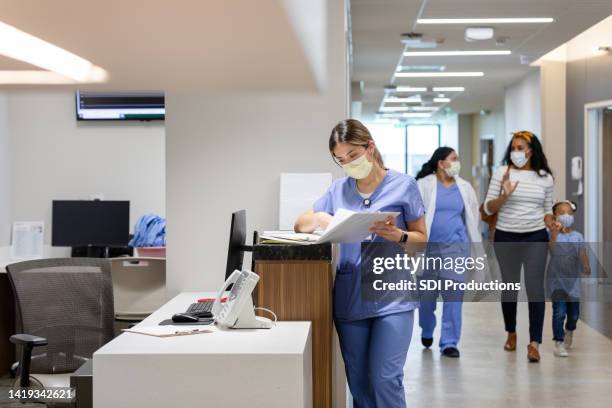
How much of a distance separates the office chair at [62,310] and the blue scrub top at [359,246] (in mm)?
1257

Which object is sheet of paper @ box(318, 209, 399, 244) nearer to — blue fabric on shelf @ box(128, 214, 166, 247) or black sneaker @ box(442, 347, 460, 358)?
black sneaker @ box(442, 347, 460, 358)

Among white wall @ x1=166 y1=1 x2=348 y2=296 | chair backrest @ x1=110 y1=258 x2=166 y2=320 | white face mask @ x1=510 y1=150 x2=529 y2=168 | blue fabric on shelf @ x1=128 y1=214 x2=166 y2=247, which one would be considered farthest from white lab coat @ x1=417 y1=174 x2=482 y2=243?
chair backrest @ x1=110 y1=258 x2=166 y2=320

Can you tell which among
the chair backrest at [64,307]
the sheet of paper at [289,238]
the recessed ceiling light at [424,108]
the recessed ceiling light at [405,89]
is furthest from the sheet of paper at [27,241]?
the recessed ceiling light at [424,108]

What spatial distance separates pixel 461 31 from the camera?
30.3ft

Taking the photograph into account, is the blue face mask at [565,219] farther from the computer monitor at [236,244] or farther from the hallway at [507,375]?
the computer monitor at [236,244]

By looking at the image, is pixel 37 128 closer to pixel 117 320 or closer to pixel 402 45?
pixel 117 320

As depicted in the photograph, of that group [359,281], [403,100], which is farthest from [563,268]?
[403,100]

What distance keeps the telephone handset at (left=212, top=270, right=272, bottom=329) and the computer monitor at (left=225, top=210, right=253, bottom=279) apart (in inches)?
6.5

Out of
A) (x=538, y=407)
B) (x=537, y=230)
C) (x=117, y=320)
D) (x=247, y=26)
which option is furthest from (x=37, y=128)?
(x=247, y=26)

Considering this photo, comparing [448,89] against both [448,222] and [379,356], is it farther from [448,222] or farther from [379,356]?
[379,356]

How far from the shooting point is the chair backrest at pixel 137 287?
501 cm

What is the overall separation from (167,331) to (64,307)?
986 mm

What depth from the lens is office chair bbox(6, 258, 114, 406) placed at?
383cm

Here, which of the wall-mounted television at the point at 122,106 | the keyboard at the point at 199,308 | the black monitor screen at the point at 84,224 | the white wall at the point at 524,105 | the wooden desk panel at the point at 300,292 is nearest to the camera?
the wooden desk panel at the point at 300,292
